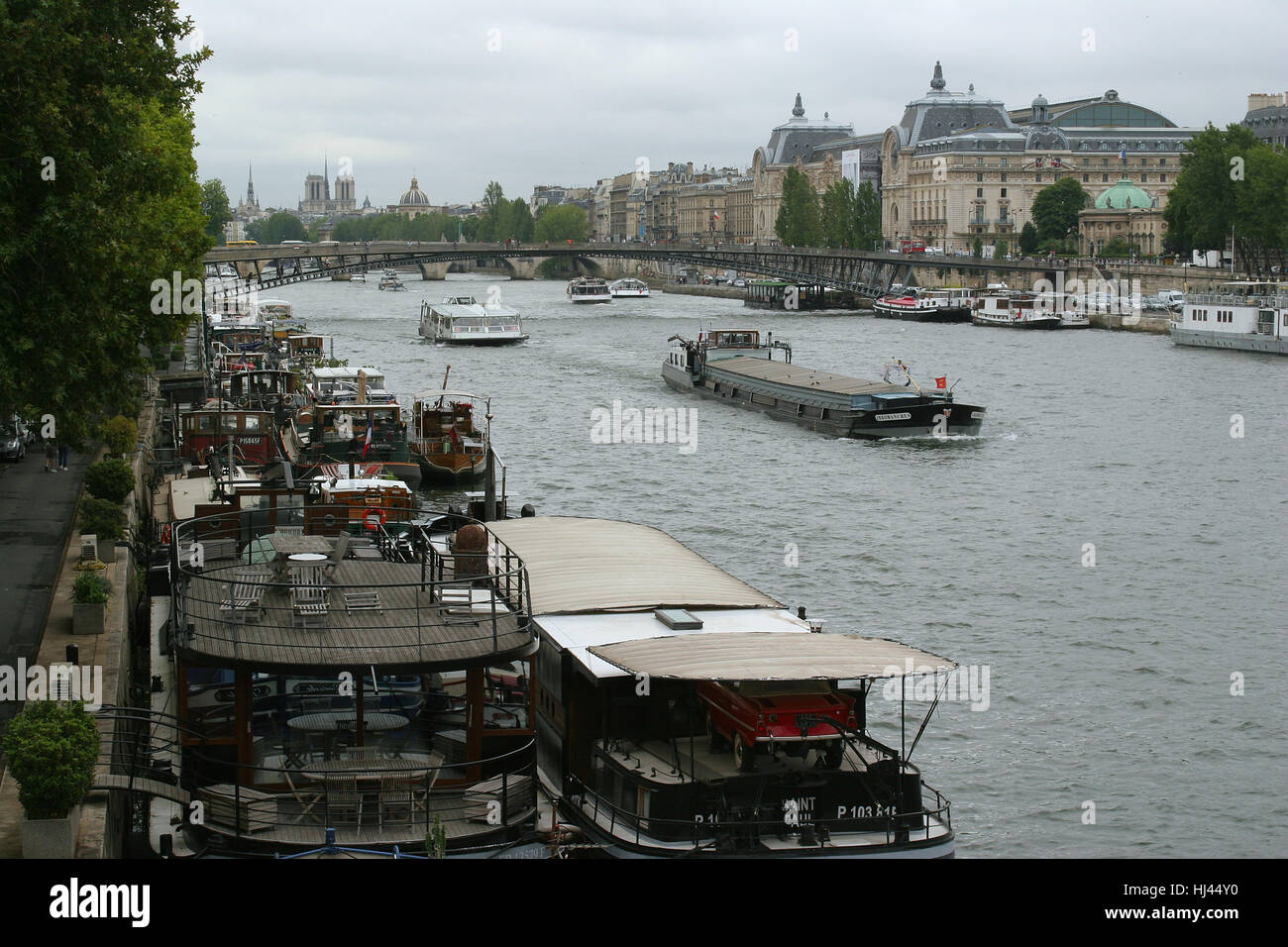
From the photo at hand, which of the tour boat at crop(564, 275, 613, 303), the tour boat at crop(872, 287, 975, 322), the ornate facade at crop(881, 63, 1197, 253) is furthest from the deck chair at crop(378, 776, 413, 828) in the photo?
the ornate facade at crop(881, 63, 1197, 253)

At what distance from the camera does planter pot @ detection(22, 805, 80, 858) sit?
33.2ft

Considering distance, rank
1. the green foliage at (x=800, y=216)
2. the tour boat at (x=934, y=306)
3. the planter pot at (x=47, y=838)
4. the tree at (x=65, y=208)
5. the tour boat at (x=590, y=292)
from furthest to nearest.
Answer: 1. the green foliage at (x=800, y=216)
2. the tour boat at (x=590, y=292)
3. the tour boat at (x=934, y=306)
4. the tree at (x=65, y=208)
5. the planter pot at (x=47, y=838)

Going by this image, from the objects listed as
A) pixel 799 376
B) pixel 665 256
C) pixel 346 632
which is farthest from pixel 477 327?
pixel 346 632

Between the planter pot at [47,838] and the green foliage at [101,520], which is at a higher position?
the green foliage at [101,520]

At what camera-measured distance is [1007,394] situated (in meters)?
55.7

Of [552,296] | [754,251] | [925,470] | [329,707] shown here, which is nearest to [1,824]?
[329,707]

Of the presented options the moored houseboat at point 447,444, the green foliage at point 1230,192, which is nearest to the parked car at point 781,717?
the moored houseboat at point 447,444

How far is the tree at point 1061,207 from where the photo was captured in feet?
417

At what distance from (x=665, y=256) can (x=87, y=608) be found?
102 metres

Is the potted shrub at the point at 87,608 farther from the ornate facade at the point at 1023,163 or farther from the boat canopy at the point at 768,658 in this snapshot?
the ornate facade at the point at 1023,163

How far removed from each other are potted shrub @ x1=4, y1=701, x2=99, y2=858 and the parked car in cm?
471

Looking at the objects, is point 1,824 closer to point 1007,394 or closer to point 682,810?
point 682,810

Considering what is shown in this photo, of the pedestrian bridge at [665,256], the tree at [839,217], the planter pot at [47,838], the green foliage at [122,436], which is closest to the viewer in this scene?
the planter pot at [47,838]

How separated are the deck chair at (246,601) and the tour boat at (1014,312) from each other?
7814 centimetres
